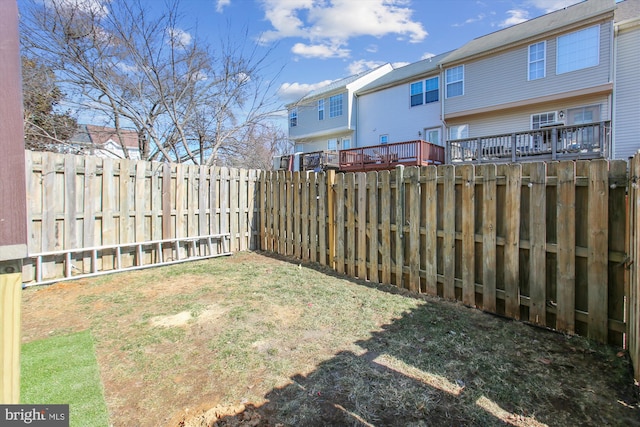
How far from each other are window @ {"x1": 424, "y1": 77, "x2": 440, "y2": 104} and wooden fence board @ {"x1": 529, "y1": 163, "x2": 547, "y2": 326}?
1435 cm

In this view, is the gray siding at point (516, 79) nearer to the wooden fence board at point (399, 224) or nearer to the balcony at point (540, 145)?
the balcony at point (540, 145)

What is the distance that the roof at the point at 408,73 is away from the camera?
55.5 feet

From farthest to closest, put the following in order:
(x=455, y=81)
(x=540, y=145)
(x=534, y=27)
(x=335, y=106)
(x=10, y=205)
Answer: (x=335, y=106)
(x=455, y=81)
(x=534, y=27)
(x=540, y=145)
(x=10, y=205)

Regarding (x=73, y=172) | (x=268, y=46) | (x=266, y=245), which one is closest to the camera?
(x=73, y=172)

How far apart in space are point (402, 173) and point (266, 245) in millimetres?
4483

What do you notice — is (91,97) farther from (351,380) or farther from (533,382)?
(533,382)

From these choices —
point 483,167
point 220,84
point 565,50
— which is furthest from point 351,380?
point 565,50

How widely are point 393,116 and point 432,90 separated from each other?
262 centimetres

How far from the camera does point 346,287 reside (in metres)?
5.16

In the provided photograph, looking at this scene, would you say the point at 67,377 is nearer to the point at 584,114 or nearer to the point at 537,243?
the point at 537,243

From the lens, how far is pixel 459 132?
50.5 ft

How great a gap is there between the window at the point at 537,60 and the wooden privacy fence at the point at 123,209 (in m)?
12.6

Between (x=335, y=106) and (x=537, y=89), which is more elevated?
(x=335, y=106)

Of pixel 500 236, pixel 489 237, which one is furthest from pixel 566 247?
pixel 489 237
